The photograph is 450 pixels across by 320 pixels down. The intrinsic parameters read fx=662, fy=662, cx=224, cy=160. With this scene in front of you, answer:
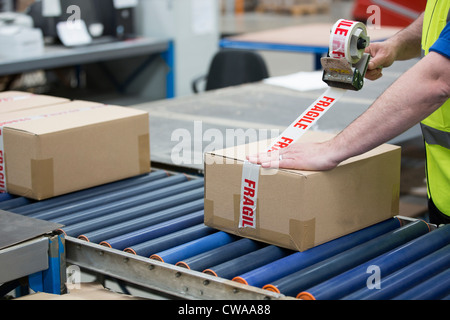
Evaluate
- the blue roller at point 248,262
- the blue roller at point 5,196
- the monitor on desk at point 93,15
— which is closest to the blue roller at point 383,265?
the blue roller at point 248,262

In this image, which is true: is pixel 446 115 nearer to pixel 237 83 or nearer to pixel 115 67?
pixel 237 83

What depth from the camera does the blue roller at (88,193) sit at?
88.4 inches

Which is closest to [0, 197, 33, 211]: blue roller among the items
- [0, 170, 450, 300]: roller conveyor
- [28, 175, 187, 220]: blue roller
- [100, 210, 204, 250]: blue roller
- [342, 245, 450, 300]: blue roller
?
[0, 170, 450, 300]: roller conveyor

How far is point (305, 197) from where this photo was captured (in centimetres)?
176

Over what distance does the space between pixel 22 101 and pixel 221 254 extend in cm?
135

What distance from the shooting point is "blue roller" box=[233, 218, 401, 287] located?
1.70 meters

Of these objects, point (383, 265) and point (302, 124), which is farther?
point (302, 124)

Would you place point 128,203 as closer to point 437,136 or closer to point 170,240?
point 170,240

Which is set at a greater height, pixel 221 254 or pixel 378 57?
pixel 378 57

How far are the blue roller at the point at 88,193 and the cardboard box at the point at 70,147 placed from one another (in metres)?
0.02

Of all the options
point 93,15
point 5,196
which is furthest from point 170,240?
point 93,15

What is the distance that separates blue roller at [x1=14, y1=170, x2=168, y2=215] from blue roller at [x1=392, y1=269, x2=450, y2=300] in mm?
1214

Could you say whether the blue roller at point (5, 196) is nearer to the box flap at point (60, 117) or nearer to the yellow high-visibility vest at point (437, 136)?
the box flap at point (60, 117)

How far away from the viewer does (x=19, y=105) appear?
8.86ft
